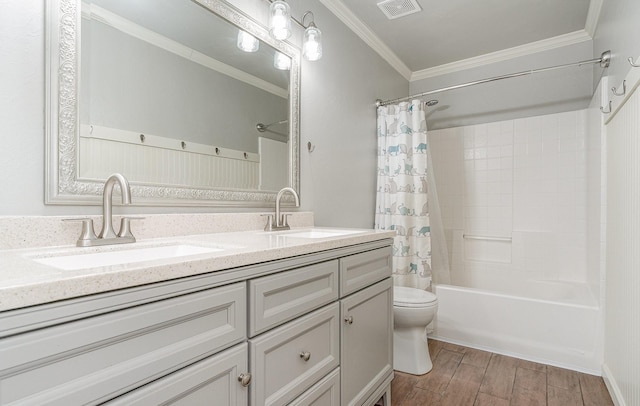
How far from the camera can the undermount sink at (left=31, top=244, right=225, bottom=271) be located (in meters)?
0.87

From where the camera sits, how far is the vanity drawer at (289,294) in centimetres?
90

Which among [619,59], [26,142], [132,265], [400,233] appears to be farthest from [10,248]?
[619,59]

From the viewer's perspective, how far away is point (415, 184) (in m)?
2.55

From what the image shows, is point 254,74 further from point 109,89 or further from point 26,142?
point 26,142

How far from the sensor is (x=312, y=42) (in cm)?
179

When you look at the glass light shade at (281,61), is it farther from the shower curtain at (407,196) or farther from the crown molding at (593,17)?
the crown molding at (593,17)

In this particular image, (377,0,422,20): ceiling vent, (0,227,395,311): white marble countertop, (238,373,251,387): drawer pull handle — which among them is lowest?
(238,373,251,387): drawer pull handle

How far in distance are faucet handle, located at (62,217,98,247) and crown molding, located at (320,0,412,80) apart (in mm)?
1879

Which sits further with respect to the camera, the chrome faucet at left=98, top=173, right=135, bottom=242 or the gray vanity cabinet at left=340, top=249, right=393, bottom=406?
the gray vanity cabinet at left=340, top=249, right=393, bottom=406

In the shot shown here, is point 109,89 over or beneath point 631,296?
over

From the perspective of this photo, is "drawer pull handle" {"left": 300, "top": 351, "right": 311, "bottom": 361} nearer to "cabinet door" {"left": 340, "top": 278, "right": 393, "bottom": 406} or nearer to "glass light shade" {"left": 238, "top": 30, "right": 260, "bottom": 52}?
"cabinet door" {"left": 340, "top": 278, "right": 393, "bottom": 406}

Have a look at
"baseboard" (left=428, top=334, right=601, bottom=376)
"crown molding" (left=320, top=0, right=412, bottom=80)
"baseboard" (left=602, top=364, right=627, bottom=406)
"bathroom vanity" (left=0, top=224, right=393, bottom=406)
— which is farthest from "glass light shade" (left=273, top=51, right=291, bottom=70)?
"baseboard" (left=602, top=364, right=627, bottom=406)

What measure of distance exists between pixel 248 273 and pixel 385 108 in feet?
7.08

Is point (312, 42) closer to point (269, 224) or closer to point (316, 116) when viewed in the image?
point (316, 116)
